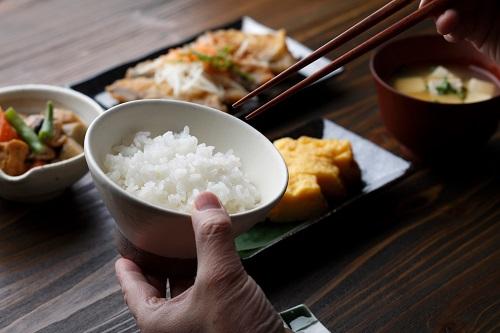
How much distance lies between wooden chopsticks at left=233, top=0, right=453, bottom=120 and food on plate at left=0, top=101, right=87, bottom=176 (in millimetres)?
581

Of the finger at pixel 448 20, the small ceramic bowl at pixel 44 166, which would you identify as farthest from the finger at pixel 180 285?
the finger at pixel 448 20

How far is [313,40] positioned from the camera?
8.05ft

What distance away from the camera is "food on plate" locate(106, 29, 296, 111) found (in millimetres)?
1995

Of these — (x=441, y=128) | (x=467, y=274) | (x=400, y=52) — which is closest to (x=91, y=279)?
(x=467, y=274)

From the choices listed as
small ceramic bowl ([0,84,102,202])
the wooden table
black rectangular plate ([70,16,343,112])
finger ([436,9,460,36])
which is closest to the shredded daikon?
black rectangular plate ([70,16,343,112])

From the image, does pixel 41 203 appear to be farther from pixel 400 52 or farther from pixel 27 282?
pixel 400 52

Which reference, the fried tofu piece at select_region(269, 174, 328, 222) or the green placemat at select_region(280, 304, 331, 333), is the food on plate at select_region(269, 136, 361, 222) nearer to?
the fried tofu piece at select_region(269, 174, 328, 222)

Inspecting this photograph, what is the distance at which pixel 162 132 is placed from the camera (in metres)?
1.25

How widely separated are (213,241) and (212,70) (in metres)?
1.20

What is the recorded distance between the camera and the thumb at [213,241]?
0.98 m

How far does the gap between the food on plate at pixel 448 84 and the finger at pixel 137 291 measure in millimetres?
1039

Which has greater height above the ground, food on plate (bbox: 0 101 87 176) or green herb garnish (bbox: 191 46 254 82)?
food on plate (bbox: 0 101 87 176)

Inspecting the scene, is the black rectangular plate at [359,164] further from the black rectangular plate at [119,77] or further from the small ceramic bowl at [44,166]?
the small ceramic bowl at [44,166]

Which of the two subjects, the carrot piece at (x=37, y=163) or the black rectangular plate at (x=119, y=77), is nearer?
the carrot piece at (x=37, y=163)
